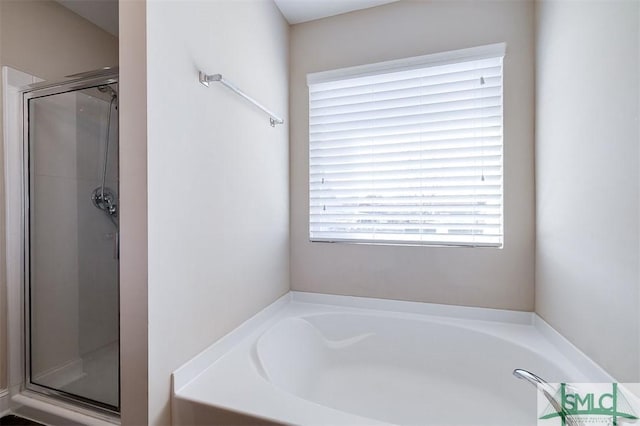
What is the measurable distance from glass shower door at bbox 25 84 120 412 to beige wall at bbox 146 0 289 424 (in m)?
0.64

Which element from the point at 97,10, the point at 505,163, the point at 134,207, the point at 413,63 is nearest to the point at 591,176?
the point at 505,163

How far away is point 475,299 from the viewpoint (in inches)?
70.5

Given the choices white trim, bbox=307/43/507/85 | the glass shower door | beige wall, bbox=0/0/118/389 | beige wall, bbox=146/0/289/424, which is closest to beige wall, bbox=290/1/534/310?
white trim, bbox=307/43/507/85

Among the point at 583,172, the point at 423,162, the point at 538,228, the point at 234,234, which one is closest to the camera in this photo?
the point at 583,172

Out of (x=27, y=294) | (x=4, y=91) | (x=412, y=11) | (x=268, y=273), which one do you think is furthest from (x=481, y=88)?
(x=27, y=294)

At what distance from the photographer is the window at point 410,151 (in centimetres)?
176

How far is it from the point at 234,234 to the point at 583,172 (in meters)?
1.52

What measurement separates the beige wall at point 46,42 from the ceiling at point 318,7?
1328 millimetres

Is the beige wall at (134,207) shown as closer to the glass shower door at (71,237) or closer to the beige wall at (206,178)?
the beige wall at (206,178)

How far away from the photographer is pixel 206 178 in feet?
4.22

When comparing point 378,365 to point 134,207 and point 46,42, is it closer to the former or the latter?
point 134,207

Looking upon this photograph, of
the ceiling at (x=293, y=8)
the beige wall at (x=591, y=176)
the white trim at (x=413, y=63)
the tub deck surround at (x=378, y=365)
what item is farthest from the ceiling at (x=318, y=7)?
the tub deck surround at (x=378, y=365)

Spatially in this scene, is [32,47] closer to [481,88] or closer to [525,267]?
[481,88]

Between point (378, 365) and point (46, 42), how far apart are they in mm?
2766
